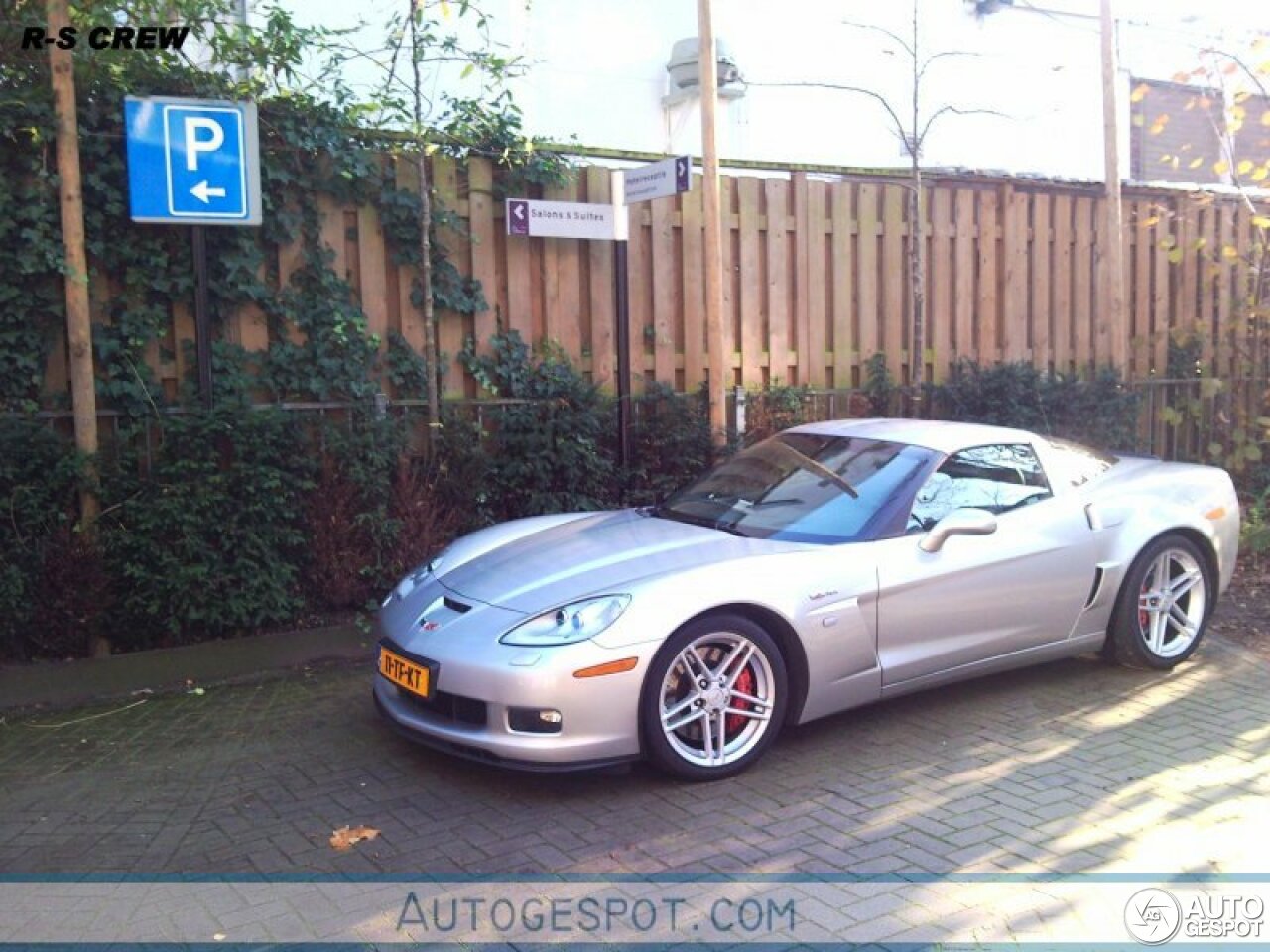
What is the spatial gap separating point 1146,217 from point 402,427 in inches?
307

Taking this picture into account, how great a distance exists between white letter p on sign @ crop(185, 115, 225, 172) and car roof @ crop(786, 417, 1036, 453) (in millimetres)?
3624

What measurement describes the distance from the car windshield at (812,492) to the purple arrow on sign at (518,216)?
2553mm

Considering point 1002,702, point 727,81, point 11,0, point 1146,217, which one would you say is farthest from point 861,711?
point 727,81

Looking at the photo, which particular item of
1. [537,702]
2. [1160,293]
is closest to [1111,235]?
[1160,293]

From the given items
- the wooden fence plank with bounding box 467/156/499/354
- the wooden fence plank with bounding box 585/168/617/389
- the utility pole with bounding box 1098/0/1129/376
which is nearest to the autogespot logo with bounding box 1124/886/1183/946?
the wooden fence plank with bounding box 585/168/617/389

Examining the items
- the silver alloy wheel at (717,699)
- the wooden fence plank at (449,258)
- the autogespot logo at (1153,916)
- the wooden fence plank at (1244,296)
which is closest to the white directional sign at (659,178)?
the wooden fence plank at (449,258)

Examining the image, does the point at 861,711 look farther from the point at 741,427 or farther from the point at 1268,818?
the point at 741,427

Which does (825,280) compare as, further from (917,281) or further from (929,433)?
(929,433)

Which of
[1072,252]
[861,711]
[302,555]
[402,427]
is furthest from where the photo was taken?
[1072,252]

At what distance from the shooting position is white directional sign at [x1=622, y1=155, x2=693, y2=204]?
7.05 metres

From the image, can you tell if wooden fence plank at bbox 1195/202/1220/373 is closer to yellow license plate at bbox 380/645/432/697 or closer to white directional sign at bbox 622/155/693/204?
white directional sign at bbox 622/155/693/204

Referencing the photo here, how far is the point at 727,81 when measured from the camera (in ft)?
38.4

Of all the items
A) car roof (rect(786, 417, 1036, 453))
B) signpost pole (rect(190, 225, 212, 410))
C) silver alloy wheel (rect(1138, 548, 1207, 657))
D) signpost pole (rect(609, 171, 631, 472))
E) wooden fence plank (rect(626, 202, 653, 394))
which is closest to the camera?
car roof (rect(786, 417, 1036, 453))

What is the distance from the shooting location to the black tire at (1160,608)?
5668 mm
